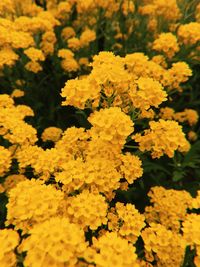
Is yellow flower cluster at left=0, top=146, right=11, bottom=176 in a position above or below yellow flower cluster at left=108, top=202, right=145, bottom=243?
above

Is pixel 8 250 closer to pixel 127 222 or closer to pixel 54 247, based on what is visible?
pixel 54 247

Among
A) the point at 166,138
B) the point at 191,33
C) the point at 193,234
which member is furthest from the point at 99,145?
the point at 191,33

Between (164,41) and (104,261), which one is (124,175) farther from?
(164,41)

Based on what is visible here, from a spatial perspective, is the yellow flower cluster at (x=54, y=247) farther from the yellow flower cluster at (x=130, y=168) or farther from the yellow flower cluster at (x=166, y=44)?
the yellow flower cluster at (x=166, y=44)

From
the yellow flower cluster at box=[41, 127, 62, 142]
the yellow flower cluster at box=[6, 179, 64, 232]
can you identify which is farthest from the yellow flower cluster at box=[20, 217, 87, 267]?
the yellow flower cluster at box=[41, 127, 62, 142]

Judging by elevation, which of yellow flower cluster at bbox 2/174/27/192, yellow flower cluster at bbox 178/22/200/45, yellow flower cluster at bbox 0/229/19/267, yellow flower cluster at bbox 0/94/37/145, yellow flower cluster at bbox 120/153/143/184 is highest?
yellow flower cluster at bbox 178/22/200/45

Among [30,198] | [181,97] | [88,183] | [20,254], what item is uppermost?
[181,97]

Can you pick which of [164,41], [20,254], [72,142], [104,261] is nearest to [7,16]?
[164,41]

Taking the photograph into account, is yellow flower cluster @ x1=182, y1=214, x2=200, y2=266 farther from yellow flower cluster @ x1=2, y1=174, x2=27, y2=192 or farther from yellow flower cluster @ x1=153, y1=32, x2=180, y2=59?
Answer: yellow flower cluster @ x1=153, y1=32, x2=180, y2=59

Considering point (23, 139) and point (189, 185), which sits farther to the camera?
point (189, 185)
